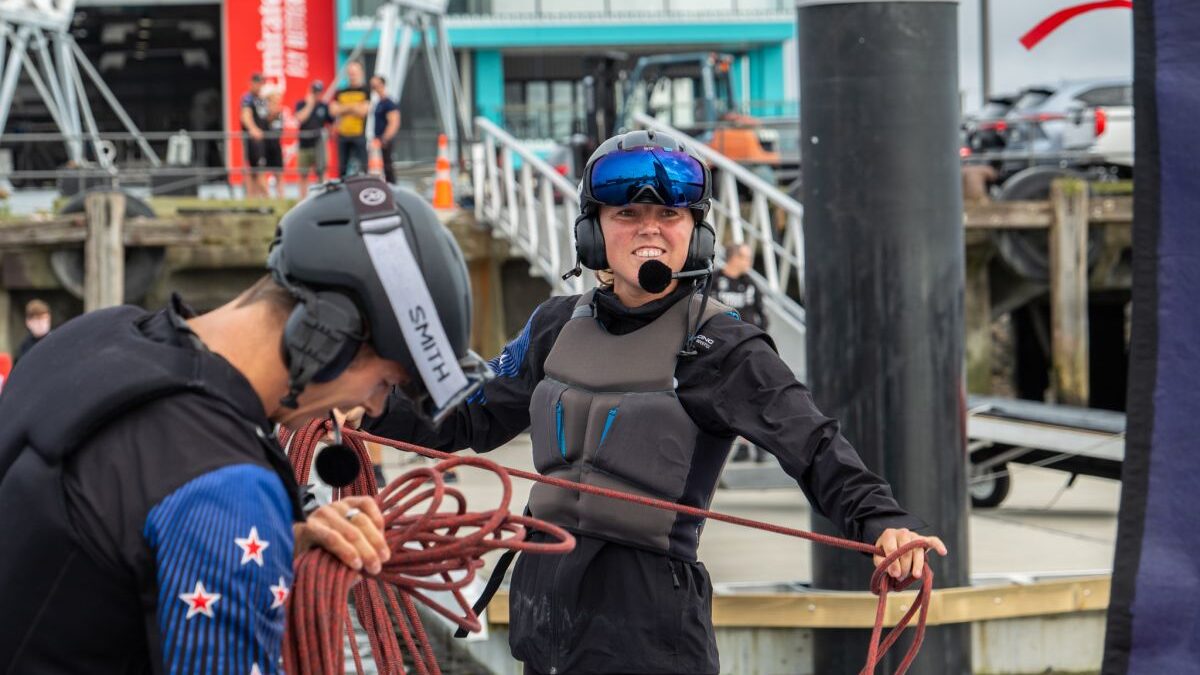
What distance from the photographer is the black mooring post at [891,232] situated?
5809mm

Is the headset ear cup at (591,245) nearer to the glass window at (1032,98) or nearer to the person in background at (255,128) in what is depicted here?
the person in background at (255,128)

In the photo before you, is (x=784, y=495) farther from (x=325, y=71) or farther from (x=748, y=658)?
(x=325, y=71)

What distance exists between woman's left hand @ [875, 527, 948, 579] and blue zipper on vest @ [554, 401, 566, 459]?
65cm

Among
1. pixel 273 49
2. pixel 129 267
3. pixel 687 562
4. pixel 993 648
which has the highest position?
pixel 273 49

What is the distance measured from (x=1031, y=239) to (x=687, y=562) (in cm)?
1689

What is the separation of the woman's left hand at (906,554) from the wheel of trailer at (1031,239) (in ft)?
54.7

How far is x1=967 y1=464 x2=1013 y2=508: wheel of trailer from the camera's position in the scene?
995 cm

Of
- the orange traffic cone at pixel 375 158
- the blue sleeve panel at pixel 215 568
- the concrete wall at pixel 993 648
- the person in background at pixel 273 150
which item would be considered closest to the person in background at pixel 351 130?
the orange traffic cone at pixel 375 158

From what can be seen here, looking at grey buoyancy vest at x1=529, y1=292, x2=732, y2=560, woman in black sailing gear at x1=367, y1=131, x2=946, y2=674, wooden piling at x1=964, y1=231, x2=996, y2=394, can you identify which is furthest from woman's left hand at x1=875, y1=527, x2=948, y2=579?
wooden piling at x1=964, y1=231, x2=996, y2=394

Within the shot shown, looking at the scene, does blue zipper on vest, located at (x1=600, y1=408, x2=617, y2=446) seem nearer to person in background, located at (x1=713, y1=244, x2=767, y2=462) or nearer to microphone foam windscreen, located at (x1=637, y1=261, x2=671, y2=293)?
microphone foam windscreen, located at (x1=637, y1=261, x2=671, y2=293)

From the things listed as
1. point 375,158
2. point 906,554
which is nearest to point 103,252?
point 375,158

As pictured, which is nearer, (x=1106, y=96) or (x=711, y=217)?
(x=711, y=217)

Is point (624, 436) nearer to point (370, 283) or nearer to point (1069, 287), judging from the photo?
point (370, 283)

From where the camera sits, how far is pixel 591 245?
3.71 metres
